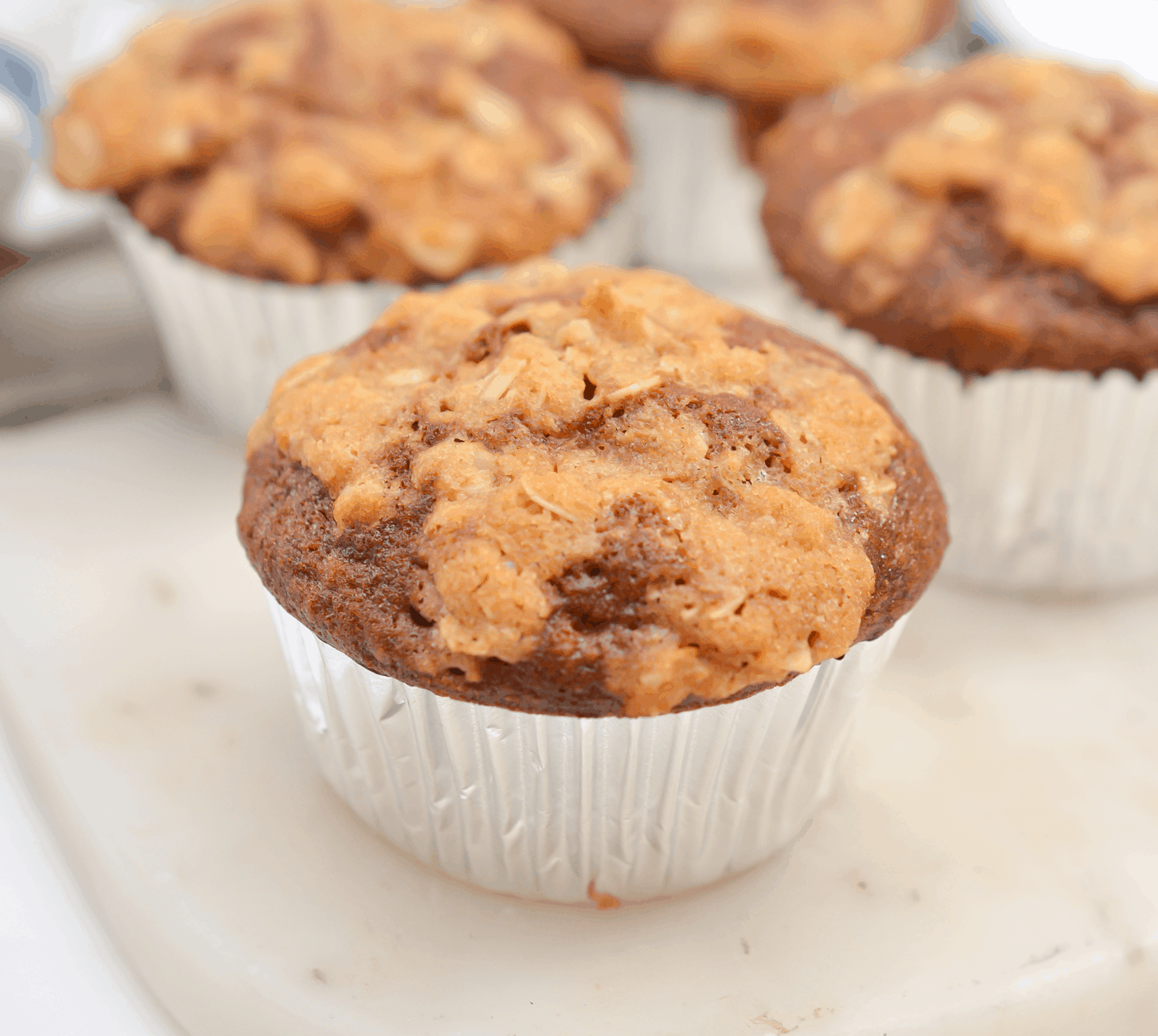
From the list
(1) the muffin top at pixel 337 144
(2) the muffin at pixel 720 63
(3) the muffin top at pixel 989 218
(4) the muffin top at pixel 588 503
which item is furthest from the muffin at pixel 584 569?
(2) the muffin at pixel 720 63

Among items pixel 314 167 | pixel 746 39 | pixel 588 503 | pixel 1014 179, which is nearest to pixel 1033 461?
pixel 1014 179

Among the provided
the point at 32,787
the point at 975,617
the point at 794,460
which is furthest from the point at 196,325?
the point at 975,617

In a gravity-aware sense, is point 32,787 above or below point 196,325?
below

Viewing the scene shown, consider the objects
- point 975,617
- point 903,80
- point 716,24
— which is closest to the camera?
point 975,617

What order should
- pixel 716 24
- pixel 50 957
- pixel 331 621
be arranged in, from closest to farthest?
1. pixel 331 621
2. pixel 50 957
3. pixel 716 24

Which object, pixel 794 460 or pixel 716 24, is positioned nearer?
pixel 794 460

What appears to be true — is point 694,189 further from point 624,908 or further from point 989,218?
point 624,908

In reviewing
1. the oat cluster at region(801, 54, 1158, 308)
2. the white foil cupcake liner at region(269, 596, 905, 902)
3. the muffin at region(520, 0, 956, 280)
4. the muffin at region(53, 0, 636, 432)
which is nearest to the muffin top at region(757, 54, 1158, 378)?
the oat cluster at region(801, 54, 1158, 308)

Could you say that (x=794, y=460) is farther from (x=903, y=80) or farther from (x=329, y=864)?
(x=903, y=80)
